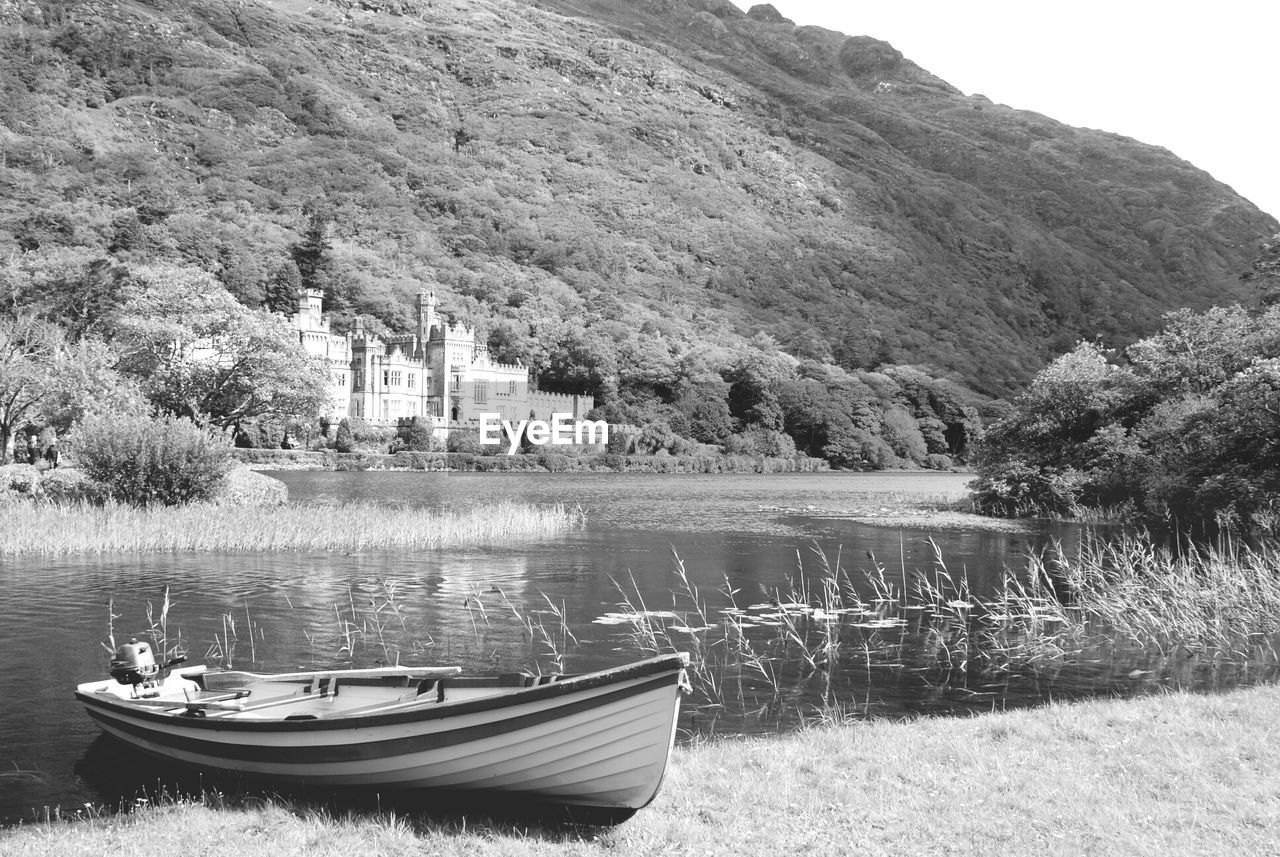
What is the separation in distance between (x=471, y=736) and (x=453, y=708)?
0.88 ft

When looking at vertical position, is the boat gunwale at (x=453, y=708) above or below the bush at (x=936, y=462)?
above

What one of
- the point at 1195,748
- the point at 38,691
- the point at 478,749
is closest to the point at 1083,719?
the point at 1195,748

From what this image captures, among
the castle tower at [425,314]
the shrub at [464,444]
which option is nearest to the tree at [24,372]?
the shrub at [464,444]

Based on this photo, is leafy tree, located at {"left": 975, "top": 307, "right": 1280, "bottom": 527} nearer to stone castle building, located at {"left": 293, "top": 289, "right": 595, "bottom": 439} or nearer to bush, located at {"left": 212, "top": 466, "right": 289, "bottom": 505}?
bush, located at {"left": 212, "top": 466, "right": 289, "bottom": 505}

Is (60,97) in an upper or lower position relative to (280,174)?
upper

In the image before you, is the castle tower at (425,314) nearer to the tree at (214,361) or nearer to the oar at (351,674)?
the tree at (214,361)

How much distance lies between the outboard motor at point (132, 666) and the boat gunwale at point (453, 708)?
1150 mm

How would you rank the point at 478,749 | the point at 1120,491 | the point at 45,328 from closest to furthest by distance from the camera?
the point at 478,749
the point at 1120,491
the point at 45,328

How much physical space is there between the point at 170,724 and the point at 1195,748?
9.18 meters

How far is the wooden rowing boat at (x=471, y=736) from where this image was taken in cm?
756

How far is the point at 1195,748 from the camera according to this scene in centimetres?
936

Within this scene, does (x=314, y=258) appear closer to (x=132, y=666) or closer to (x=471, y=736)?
(x=132, y=666)

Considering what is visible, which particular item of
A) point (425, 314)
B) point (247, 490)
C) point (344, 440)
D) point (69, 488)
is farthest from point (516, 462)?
point (69, 488)

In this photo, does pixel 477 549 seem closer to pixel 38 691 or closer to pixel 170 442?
pixel 170 442
